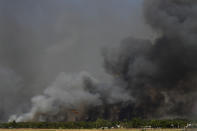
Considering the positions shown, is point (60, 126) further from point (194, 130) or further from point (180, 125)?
point (194, 130)

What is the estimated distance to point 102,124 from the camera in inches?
5310

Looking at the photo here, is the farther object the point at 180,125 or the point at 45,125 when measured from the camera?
the point at 45,125

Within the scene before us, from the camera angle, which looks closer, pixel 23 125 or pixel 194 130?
pixel 194 130

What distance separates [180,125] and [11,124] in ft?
249

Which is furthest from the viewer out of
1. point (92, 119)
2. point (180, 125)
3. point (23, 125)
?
point (92, 119)

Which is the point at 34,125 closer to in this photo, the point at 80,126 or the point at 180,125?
the point at 80,126

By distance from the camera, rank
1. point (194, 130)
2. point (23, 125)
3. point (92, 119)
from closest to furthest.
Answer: point (194, 130), point (23, 125), point (92, 119)

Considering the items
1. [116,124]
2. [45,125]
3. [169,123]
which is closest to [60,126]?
[45,125]

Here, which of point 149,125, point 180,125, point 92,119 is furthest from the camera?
point 92,119

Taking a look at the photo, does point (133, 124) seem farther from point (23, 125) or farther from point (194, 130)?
point (194, 130)

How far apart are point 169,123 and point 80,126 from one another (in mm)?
38739

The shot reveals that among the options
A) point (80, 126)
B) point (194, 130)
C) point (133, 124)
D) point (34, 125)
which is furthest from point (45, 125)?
point (194, 130)

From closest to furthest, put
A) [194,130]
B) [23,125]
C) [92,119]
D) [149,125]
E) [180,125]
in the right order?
[194,130] → [180,125] → [149,125] → [23,125] → [92,119]

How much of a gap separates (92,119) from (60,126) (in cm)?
4230
